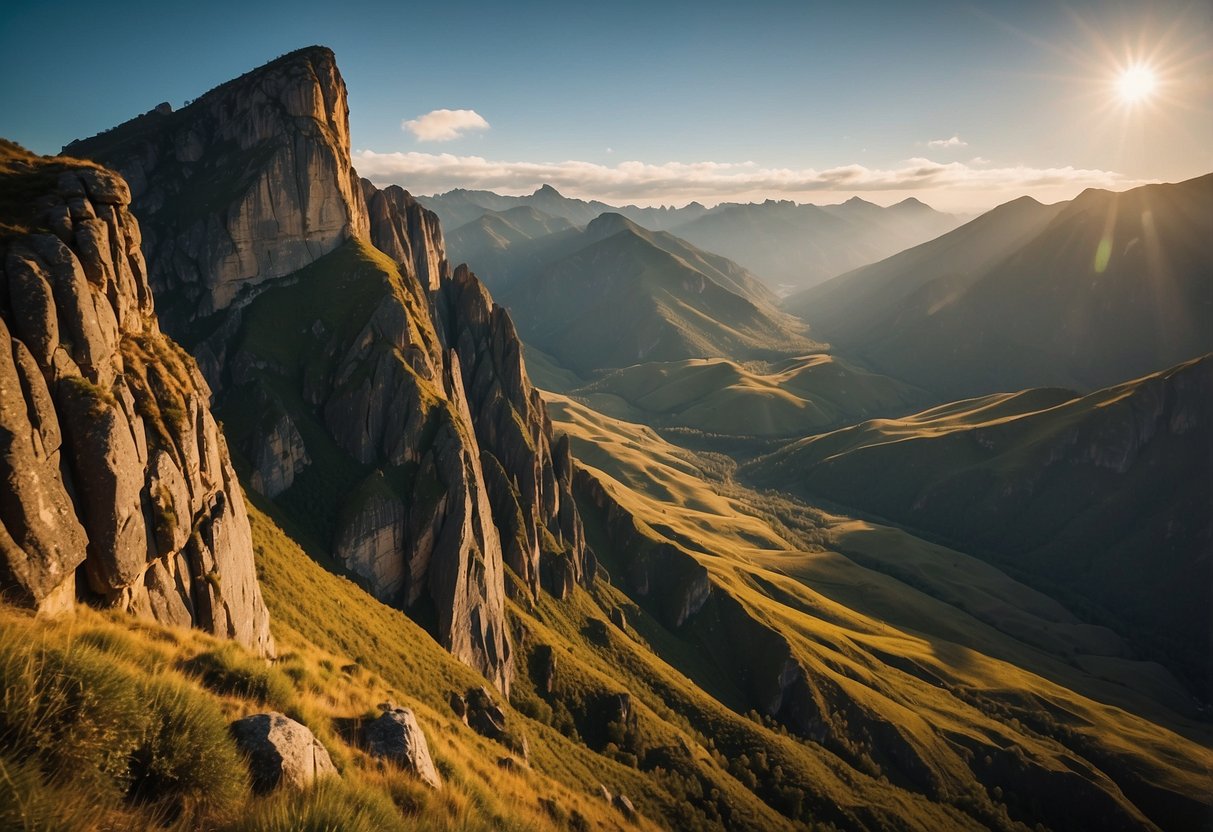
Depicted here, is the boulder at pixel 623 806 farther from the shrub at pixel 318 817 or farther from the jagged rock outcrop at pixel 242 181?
the jagged rock outcrop at pixel 242 181

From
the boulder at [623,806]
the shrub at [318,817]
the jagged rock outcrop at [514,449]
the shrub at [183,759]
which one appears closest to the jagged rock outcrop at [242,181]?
the jagged rock outcrop at [514,449]

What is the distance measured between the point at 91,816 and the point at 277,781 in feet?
13.8

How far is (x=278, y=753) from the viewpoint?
1090cm

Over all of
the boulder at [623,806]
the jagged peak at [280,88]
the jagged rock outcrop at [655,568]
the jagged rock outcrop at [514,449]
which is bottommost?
the jagged rock outcrop at [655,568]

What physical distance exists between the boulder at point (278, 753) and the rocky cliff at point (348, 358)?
73.2 m

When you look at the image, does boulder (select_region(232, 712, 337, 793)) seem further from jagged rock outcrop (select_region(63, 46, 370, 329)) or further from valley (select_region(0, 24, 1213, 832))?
jagged rock outcrop (select_region(63, 46, 370, 329))

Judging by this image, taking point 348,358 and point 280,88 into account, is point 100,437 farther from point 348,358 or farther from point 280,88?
point 280,88

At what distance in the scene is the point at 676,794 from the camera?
81.5 meters

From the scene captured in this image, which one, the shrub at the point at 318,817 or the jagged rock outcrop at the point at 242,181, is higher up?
the jagged rock outcrop at the point at 242,181

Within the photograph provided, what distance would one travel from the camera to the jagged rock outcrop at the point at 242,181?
105750mm

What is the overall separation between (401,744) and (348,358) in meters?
92.1

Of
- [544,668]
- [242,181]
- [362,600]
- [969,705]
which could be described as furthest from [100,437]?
[969,705]

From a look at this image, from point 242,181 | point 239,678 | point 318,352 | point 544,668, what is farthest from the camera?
point 242,181

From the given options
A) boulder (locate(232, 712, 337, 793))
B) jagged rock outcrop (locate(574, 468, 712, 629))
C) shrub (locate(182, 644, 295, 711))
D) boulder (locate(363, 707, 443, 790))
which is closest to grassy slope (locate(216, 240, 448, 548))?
boulder (locate(363, 707, 443, 790))
